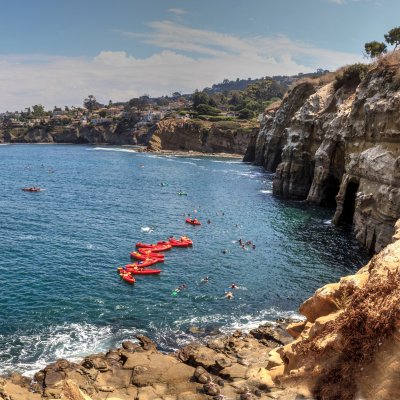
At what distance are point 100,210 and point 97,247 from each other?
1851 cm

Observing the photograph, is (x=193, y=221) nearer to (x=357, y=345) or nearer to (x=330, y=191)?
(x=330, y=191)

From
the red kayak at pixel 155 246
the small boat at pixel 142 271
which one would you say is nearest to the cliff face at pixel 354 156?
the red kayak at pixel 155 246

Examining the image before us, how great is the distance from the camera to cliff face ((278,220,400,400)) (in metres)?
13.6

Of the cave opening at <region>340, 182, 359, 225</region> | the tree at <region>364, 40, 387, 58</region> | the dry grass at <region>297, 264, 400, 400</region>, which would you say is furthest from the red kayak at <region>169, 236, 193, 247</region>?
the tree at <region>364, 40, 387, 58</region>

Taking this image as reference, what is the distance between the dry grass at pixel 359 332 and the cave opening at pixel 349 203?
39.4 metres

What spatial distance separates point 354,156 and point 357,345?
131ft

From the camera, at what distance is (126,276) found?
36406mm

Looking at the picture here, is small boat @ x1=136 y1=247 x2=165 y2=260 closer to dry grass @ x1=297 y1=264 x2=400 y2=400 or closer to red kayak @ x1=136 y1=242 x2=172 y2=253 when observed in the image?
red kayak @ x1=136 y1=242 x2=172 y2=253

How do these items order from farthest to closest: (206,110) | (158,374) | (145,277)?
(206,110)
(145,277)
(158,374)

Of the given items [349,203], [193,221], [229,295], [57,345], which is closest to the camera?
[57,345]

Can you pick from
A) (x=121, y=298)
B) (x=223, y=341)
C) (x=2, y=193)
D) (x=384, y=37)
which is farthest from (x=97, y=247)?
(x=384, y=37)

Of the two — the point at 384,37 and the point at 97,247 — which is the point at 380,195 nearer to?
the point at 97,247

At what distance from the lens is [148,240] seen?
48281 millimetres

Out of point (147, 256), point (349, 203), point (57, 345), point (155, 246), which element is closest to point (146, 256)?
point (147, 256)
